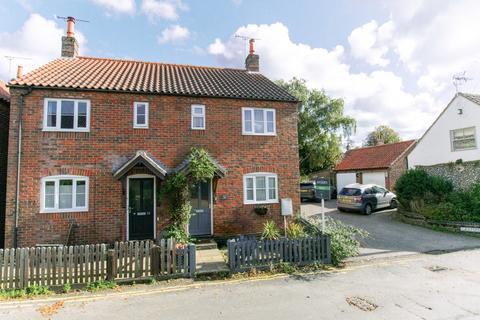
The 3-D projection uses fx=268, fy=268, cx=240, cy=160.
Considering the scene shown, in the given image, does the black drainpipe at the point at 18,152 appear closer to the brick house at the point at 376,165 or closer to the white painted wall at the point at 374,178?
the brick house at the point at 376,165

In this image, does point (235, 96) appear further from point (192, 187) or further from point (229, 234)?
point (229, 234)

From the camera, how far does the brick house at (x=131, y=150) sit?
33.1ft

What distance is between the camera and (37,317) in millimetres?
5648

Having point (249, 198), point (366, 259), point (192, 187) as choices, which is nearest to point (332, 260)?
point (366, 259)

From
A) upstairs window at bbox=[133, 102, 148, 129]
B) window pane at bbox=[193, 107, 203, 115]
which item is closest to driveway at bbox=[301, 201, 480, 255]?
window pane at bbox=[193, 107, 203, 115]

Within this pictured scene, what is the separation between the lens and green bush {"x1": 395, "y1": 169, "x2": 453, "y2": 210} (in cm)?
1540

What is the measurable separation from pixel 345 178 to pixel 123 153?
2353 cm

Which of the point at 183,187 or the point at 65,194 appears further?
the point at 183,187

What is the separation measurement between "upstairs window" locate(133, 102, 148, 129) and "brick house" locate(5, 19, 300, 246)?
0.04 m

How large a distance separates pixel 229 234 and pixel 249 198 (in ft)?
5.90

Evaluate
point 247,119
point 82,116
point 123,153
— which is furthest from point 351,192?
point 82,116

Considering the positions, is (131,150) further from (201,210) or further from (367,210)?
(367,210)

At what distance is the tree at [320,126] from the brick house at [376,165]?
193 cm

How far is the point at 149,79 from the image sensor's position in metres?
12.6
